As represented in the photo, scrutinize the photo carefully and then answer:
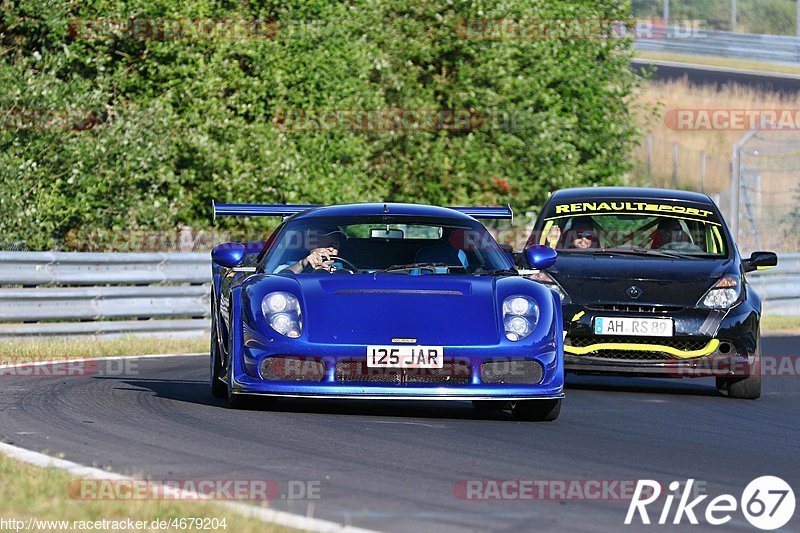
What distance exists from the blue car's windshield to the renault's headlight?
Answer: 2.11m

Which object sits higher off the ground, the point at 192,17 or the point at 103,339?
the point at 192,17

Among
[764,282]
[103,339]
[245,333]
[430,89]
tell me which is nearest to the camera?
[245,333]

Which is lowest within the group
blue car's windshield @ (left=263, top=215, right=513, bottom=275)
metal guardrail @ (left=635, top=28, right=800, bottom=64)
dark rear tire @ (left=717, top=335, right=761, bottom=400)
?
dark rear tire @ (left=717, top=335, right=761, bottom=400)

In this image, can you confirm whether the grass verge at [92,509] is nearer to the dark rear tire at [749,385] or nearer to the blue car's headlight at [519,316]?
the blue car's headlight at [519,316]

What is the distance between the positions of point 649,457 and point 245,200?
57.2 ft

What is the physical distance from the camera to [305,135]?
84.3ft

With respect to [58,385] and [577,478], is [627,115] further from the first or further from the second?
[577,478]

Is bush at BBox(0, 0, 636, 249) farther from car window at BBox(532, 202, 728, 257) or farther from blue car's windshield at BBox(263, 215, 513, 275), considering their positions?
blue car's windshield at BBox(263, 215, 513, 275)

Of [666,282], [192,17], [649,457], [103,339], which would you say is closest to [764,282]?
[192,17]

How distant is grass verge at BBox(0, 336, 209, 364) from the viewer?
13.9 meters

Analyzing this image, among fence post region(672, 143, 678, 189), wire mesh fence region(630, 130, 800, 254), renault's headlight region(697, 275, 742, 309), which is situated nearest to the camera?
renault's headlight region(697, 275, 742, 309)

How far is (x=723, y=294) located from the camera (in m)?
11.2

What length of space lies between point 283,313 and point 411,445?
1295 millimetres

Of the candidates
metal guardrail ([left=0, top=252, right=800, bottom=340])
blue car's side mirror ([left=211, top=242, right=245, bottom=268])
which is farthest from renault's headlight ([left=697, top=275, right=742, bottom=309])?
metal guardrail ([left=0, top=252, right=800, bottom=340])
